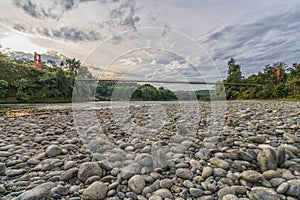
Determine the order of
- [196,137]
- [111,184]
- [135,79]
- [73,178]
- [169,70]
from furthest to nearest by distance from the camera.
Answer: [135,79], [169,70], [196,137], [73,178], [111,184]

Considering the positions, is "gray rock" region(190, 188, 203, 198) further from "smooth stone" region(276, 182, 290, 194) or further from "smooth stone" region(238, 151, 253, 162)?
"smooth stone" region(238, 151, 253, 162)

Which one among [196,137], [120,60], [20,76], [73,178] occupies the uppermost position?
[20,76]

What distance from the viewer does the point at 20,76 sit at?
1227 centimetres

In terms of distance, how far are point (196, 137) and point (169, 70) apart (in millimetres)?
1025

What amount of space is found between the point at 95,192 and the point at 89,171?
25 centimetres

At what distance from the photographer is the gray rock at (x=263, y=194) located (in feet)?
3.24

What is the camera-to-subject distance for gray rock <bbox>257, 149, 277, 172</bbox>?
4.28 feet

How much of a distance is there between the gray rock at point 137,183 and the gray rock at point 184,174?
0.30 meters

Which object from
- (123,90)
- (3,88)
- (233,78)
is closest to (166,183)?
(123,90)

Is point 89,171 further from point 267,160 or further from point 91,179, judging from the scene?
point 267,160

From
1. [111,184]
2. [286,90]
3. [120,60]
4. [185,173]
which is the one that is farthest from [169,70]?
[286,90]

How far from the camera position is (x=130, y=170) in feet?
4.32

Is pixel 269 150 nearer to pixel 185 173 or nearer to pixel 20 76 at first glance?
pixel 185 173

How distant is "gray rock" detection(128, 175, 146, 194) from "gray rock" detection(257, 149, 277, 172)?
37.2 inches
